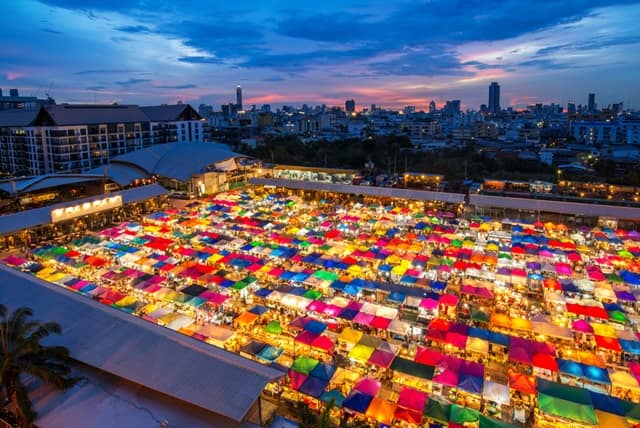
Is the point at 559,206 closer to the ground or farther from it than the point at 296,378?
farther from it

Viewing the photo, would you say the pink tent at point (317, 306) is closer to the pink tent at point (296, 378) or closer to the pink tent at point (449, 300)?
the pink tent at point (296, 378)

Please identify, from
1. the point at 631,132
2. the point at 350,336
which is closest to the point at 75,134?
the point at 350,336

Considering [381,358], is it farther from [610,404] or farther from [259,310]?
[610,404]

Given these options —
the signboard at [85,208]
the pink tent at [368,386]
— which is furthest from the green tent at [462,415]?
the signboard at [85,208]

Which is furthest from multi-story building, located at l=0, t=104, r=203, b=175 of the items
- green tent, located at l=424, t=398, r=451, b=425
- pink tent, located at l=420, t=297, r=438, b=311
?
green tent, located at l=424, t=398, r=451, b=425

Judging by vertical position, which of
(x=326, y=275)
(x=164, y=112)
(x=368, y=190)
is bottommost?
(x=326, y=275)
